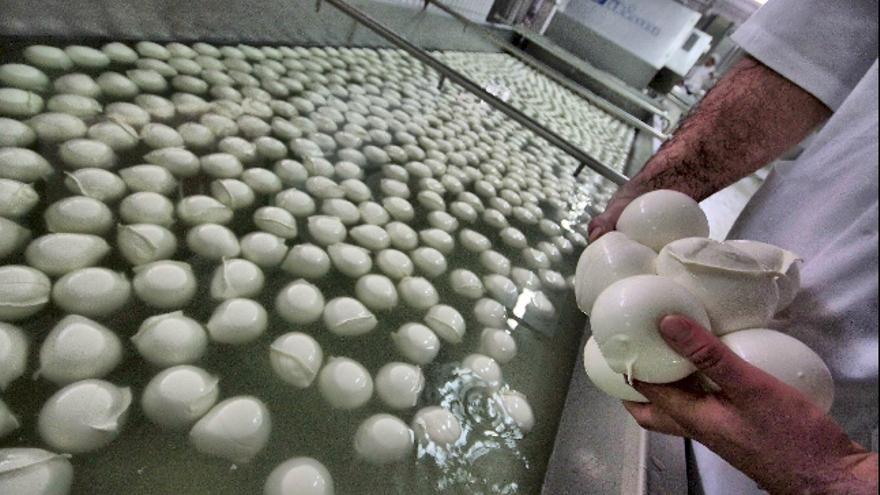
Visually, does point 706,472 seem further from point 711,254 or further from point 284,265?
point 284,265

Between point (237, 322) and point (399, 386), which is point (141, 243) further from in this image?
point (399, 386)

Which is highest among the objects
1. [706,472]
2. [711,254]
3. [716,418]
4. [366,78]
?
[711,254]

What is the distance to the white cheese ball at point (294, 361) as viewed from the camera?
89cm

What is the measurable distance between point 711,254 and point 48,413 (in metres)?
0.92

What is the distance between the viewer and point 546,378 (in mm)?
1204

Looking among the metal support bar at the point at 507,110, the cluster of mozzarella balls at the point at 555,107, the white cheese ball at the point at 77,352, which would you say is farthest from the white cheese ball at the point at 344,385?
the cluster of mozzarella balls at the point at 555,107

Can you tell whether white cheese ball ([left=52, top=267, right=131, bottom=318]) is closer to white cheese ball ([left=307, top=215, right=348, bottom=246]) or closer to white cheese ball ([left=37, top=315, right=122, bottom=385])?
white cheese ball ([left=37, top=315, right=122, bottom=385])

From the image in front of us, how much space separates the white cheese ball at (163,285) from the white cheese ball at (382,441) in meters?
0.42

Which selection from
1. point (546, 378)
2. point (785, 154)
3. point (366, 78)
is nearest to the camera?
point (785, 154)

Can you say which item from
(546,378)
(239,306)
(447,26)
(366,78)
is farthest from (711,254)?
(447,26)

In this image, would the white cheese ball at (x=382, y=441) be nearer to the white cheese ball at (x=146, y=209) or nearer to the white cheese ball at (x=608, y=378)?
the white cheese ball at (x=608, y=378)

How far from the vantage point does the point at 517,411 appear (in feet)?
3.40

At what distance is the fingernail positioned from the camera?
0.51 meters

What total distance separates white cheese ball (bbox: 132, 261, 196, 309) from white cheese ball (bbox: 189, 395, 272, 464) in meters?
0.24
